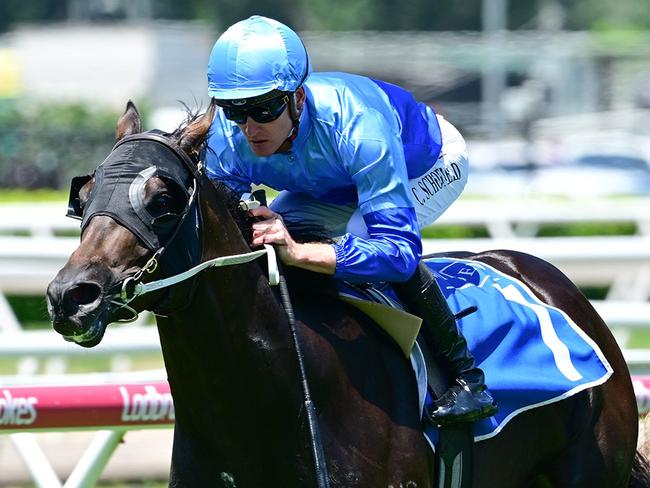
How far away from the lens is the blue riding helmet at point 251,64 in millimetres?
3123

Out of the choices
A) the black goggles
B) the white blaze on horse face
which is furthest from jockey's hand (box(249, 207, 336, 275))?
the white blaze on horse face

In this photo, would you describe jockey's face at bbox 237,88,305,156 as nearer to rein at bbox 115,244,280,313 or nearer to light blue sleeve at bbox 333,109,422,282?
light blue sleeve at bbox 333,109,422,282

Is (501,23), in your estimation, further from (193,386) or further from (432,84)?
(193,386)

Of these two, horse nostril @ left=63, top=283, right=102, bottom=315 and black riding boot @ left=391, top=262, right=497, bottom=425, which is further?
black riding boot @ left=391, top=262, right=497, bottom=425

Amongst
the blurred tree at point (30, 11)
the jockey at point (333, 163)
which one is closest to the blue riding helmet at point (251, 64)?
the jockey at point (333, 163)

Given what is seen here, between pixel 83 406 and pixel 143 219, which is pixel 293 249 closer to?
pixel 143 219

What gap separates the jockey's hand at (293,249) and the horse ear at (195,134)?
0.92 feet

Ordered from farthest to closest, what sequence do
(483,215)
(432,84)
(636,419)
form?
(432,84), (483,215), (636,419)

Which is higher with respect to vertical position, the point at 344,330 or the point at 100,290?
the point at 100,290

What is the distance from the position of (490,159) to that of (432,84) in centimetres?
1308

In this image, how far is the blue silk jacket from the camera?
3221mm

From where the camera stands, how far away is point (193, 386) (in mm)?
3154

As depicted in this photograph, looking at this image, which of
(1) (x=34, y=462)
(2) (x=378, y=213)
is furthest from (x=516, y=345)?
(1) (x=34, y=462)

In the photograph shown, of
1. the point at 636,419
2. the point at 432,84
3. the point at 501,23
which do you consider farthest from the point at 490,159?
the point at 636,419
